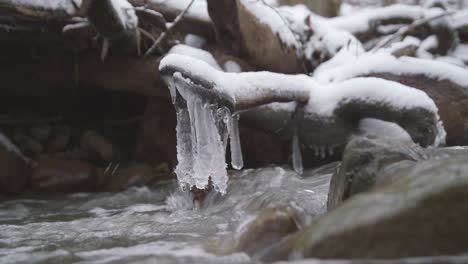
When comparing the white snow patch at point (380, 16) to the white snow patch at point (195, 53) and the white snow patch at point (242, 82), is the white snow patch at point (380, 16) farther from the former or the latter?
the white snow patch at point (242, 82)

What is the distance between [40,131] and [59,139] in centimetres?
35

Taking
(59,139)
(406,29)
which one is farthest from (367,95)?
(59,139)

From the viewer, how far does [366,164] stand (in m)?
2.25

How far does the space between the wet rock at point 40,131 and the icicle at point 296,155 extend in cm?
372

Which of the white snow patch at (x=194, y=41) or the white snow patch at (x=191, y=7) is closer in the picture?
the white snow patch at (x=191, y=7)

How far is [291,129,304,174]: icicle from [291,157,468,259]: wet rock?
2709mm

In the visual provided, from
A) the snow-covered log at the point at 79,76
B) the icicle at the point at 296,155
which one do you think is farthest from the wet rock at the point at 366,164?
the snow-covered log at the point at 79,76

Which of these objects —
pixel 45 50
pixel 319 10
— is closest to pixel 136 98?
pixel 45 50

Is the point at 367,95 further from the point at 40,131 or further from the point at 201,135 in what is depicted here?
the point at 40,131

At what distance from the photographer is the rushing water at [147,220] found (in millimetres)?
2330

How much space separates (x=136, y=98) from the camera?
672cm

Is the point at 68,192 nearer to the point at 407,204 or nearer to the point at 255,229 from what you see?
the point at 255,229

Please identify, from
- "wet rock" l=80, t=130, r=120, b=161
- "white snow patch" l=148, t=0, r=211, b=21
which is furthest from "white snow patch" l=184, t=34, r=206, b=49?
"wet rock" l=80, t=130, r=120, b=161

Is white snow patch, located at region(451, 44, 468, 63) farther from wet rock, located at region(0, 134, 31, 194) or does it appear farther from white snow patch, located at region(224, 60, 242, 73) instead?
wet rock, located at region(0, 134, 31, 194)
